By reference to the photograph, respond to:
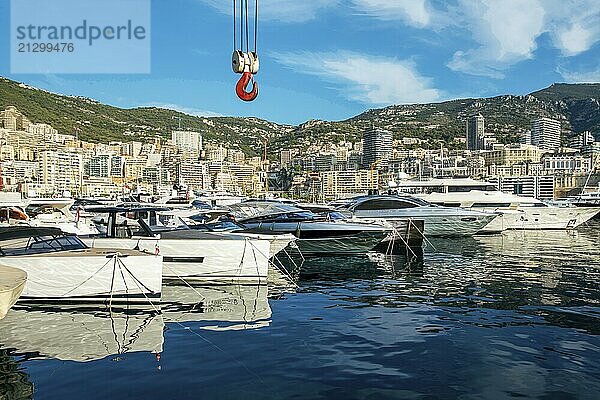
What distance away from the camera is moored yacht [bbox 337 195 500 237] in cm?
2703

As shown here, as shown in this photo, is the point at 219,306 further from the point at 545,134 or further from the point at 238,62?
the point at 545,134

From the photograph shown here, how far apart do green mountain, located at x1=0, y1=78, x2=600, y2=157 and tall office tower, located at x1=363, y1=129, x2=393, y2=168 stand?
20877 millimetres

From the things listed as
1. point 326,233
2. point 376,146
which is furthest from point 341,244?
point 376,146

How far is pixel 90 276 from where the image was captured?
10.7 meters

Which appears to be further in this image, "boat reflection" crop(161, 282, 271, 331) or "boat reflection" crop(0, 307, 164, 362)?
"boat reflection" crop(161, 282, 271, 331)

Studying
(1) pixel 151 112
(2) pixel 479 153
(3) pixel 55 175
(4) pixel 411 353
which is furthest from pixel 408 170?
(4) pixel 411 353

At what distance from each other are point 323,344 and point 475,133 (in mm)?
157524

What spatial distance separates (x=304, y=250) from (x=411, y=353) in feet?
37.8

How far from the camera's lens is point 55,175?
330 feet

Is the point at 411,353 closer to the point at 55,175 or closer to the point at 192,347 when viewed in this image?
the point at 192,347

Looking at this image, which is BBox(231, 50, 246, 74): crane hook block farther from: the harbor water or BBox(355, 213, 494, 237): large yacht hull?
BBox(355, 213, 494, 237): large yacht hull

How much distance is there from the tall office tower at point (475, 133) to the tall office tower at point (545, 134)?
13.4m

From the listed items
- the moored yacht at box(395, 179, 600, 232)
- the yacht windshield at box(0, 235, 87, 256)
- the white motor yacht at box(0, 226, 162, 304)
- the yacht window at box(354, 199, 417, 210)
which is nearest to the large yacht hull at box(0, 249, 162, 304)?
the white motor yacht at box(0, 226, 162, 304)

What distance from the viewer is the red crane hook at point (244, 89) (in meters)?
12.3
